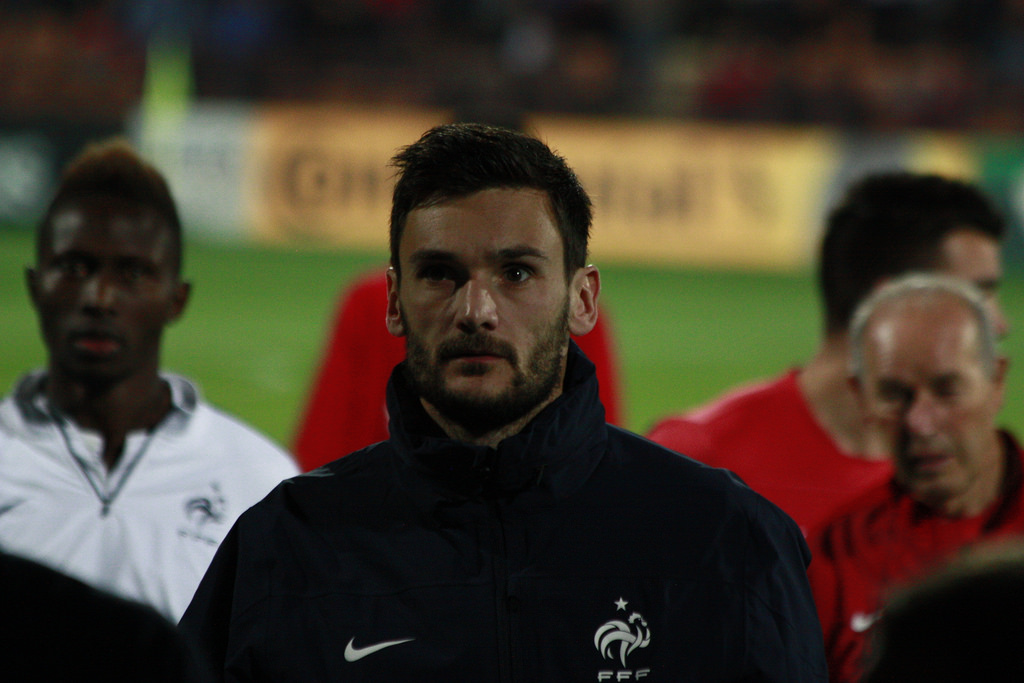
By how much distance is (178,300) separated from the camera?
311cm

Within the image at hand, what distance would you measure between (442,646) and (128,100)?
16.9 meters

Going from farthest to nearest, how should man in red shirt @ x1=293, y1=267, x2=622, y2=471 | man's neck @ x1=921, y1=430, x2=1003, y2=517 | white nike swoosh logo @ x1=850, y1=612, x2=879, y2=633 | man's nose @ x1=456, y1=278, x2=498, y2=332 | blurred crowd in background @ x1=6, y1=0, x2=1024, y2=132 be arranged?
1. blurred crowd in background @ x1=6, y1=0, x2=1024, y2=132
2. man in red shirt @ x1=293, y1=267, x2=622, y2=471
3. man's neck @ x1=921, y1=430, x2=1003, y2=517
4. white nike swoosh logo @ x1=850, y1=612, x2=879, y2=633
5. man's nose @ x1=456, y1=278, x2=498, y2=332

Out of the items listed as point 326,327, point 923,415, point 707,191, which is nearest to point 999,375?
point 923,415

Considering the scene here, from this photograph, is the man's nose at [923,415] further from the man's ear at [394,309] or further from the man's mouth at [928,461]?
the man's ear at [394,309]

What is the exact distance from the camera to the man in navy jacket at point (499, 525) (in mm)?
1778

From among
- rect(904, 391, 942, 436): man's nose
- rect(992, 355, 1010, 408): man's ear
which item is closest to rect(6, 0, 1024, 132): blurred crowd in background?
rect(992, 355, 1010, 408): man's ear

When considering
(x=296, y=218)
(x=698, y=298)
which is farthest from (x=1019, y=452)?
(x=296, y=218)

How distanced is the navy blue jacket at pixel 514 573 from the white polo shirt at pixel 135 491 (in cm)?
80

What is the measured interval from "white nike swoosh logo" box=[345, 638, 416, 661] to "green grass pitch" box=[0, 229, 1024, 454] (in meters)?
6.08

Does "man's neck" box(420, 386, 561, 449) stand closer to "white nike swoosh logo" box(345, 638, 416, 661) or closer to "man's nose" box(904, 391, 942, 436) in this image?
"white nike swoosh logo" box(345, 638, 416, 661)

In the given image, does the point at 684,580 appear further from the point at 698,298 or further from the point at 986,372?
the point at 698,298

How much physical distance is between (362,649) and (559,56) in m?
17.4

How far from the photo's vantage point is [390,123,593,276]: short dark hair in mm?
1987

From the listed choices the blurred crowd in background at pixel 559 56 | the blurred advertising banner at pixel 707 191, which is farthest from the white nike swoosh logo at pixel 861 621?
the blurred crowd in background at pixel 559 56
